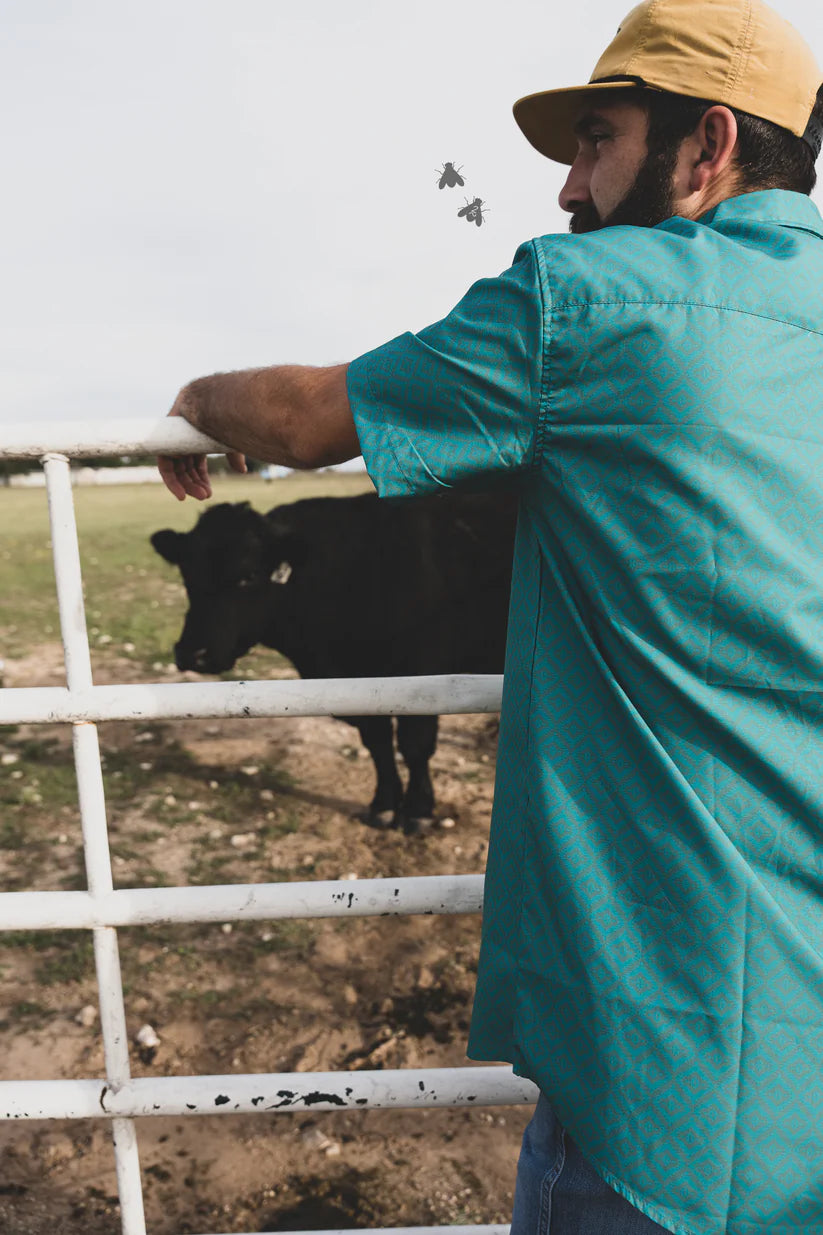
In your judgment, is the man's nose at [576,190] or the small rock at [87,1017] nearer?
the man's nose at [576,190]

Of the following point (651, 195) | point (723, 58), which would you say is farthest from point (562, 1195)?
point (723, 58)

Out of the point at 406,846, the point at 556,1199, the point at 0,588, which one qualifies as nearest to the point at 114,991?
the point at 556,1199

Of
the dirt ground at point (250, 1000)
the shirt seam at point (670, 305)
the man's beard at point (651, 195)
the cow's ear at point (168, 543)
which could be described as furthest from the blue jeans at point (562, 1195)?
the cow's ear at point (168, 543)

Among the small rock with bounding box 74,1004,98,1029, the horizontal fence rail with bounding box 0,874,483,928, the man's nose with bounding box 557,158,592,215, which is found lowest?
the small rock with bounding box 74,1004,98,1029

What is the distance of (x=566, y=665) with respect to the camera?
48.1 inches

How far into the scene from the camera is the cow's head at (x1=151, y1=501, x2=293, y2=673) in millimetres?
5828

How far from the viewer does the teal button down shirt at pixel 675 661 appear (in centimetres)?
109

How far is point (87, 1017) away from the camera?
3.32 m

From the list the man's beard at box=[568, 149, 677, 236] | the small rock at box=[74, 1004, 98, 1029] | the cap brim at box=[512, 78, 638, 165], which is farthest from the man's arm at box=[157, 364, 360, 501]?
the small rock at box=[74, 1004, 98, 1029]

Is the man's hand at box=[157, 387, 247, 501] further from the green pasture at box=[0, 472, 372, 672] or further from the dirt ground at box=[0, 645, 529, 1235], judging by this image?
the dirt ground at box=[0, 645, 529, 1235]

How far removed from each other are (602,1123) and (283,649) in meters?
5.32

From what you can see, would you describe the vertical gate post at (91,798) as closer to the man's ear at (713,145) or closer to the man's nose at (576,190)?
the man's nose at (576,190)

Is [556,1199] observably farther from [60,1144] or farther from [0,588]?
[0,588]

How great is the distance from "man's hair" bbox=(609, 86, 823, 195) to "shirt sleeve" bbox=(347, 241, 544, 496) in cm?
39
